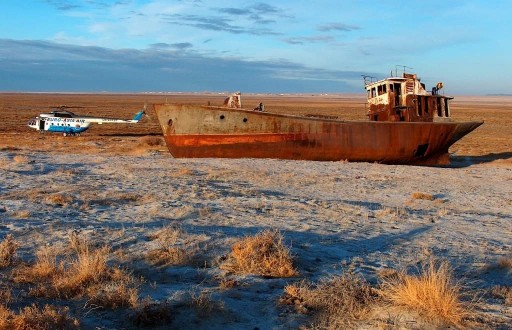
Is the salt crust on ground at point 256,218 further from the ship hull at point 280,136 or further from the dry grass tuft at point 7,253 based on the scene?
the ship hull at point 280,136

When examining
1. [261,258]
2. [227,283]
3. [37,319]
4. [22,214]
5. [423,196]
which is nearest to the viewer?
[37,319]

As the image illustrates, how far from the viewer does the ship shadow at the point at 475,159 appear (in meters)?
20.6

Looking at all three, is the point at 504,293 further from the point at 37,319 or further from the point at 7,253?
the point at 7,253

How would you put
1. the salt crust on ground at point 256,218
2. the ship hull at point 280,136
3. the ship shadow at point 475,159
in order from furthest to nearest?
1. the ship shadow at point 475,159
2. the ship hull at point 280,136
3. the salt crust on ground at point 256,218

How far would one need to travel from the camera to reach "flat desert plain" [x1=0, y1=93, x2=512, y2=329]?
4.95 m

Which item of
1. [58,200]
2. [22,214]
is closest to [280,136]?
[58,200]

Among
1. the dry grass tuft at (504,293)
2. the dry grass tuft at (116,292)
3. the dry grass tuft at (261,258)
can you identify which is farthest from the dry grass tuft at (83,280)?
the dry grass tuft at (504,293)

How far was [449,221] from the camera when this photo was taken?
31.9 ft

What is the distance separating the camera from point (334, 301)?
5.23 meters

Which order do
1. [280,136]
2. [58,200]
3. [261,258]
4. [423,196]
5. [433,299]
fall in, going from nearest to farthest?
[433,299] → [261,258] → [58,200] → [423,196] → [280,136]

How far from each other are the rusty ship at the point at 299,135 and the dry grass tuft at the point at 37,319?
1354 cm

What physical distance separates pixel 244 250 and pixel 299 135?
12020 millimetres

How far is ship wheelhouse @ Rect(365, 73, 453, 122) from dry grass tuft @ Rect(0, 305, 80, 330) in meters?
17.2

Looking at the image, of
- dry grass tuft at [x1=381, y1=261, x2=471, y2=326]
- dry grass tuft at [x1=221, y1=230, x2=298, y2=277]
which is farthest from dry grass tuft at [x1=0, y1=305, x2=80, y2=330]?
dry grass tuft at [x1=381, y1=261, x2=471, y2=326]
